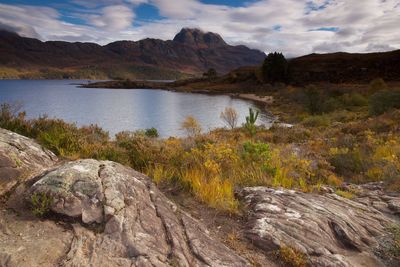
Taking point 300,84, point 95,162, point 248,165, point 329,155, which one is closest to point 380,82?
point 300,84

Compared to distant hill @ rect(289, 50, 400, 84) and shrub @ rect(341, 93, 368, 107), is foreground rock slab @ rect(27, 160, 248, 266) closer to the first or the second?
shrub @ rect(341, 93, 368, 107)

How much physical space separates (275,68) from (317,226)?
85.4 m

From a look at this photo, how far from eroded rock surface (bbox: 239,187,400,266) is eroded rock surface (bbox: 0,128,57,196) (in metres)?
3.58

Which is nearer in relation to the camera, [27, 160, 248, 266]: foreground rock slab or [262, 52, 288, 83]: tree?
[27, 160, 248, 266]: foreground rock slab

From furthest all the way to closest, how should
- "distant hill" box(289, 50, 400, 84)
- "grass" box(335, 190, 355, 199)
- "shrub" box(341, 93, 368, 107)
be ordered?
"distant hill" box(289, 50, 400, 84)
"shrub" box(341, 93, 368, 107)
"grass" box(335, 190, 355, 199)

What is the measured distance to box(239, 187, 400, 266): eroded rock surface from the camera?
4367 mm

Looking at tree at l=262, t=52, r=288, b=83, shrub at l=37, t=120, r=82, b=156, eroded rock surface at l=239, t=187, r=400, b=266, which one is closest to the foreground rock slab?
eroded rock surface at l=239, t=187, r=400, b=266

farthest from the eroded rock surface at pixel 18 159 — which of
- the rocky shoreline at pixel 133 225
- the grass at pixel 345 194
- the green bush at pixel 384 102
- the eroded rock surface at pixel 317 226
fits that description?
the green bush at pixel 384 102

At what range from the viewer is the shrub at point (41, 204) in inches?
152

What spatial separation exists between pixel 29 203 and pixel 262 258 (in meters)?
A: 3.21

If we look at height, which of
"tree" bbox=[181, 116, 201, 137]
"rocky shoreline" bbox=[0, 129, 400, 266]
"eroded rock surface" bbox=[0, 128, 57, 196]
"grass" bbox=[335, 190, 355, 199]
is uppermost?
→ "eroded rock surface" bbox=[0, 128, 57, 196]

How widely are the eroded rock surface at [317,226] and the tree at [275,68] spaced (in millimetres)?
83837

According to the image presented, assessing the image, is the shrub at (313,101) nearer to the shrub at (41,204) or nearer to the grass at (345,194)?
the grass at (345,194)

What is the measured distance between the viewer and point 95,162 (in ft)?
16.4
